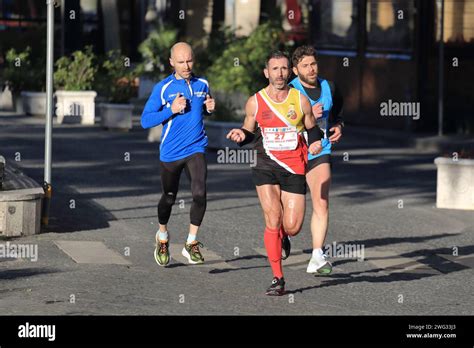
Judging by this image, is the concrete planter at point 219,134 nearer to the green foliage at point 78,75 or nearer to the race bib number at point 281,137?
the green foliage at point 78,75

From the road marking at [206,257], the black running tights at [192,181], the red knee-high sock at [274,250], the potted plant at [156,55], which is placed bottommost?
the road marking at [206,257]

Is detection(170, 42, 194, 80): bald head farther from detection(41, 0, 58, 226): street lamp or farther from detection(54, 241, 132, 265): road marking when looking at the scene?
detection(41, 0, 58, 226): street lamp

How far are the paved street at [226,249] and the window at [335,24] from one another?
6.93 m

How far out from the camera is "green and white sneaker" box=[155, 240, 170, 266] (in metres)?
12.4

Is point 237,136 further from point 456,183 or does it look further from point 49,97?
point 456,183

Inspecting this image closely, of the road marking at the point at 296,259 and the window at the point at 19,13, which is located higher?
the window at the point at 19,13

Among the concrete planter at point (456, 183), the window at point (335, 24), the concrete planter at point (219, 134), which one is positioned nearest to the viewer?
the concrete planter at point (456, 183)

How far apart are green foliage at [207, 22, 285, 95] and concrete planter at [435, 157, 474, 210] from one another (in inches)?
336

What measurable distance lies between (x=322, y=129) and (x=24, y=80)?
17565mm

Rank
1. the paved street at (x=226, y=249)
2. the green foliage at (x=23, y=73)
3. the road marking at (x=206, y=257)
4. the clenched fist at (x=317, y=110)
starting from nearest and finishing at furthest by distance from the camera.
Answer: the paved street at (x=226, y=249) < the clenched fist at (x=317, y=110) < the road marking at (x=206, y=257) < the green foliage at (x=23, y=73)

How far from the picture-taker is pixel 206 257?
517 inches

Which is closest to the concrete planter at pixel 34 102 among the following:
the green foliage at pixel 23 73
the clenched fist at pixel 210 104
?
the green foliage at pixel 23 73

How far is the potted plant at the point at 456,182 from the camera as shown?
1684 centimetres

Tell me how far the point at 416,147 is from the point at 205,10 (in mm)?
Answer: 15264
